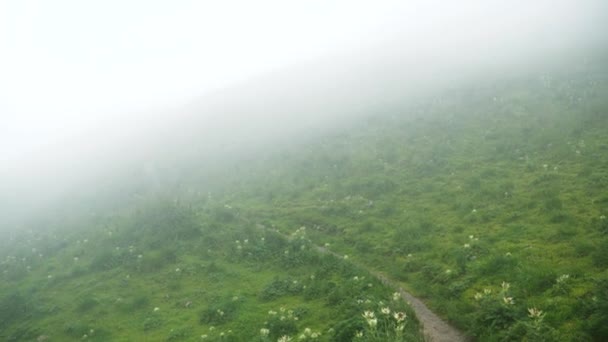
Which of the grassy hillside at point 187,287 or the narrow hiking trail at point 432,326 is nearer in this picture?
the narrow hiking trail at point 432,326

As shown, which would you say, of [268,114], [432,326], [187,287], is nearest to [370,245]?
[432,326]

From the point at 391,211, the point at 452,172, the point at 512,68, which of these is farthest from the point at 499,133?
the point at 512,68

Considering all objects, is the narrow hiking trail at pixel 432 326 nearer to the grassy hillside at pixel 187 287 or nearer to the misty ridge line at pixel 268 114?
the grassy hillside at pixel 187 287

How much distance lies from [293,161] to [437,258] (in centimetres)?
2318

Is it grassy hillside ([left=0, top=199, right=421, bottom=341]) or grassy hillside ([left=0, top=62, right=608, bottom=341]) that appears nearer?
grassy hillside ([left=0, top=62, right=608, bottom=341])

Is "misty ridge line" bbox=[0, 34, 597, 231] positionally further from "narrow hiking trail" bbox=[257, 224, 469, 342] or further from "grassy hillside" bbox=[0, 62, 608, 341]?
"narrow hiking trail" bbox=[257, 224, 469, 342]

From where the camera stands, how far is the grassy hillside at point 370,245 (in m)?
12.7

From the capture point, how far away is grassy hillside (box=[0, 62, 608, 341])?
1266 cm

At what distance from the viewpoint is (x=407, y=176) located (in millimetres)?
28438

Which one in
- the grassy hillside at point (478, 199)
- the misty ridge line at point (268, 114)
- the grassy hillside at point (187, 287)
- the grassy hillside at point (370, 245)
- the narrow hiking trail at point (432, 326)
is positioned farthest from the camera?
the misty ridge line at point (268, 114)

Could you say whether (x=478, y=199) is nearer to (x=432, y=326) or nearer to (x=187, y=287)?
(x=432, y=326)

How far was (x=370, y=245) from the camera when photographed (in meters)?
20.0

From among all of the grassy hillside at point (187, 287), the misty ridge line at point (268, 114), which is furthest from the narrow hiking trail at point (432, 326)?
the misty ridge line at point (268, 114)

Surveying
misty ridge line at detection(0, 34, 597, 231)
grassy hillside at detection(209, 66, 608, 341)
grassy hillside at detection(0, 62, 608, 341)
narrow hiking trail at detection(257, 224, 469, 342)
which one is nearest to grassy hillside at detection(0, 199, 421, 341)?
grassy hillside at detection(0, 62, 608, 341)
